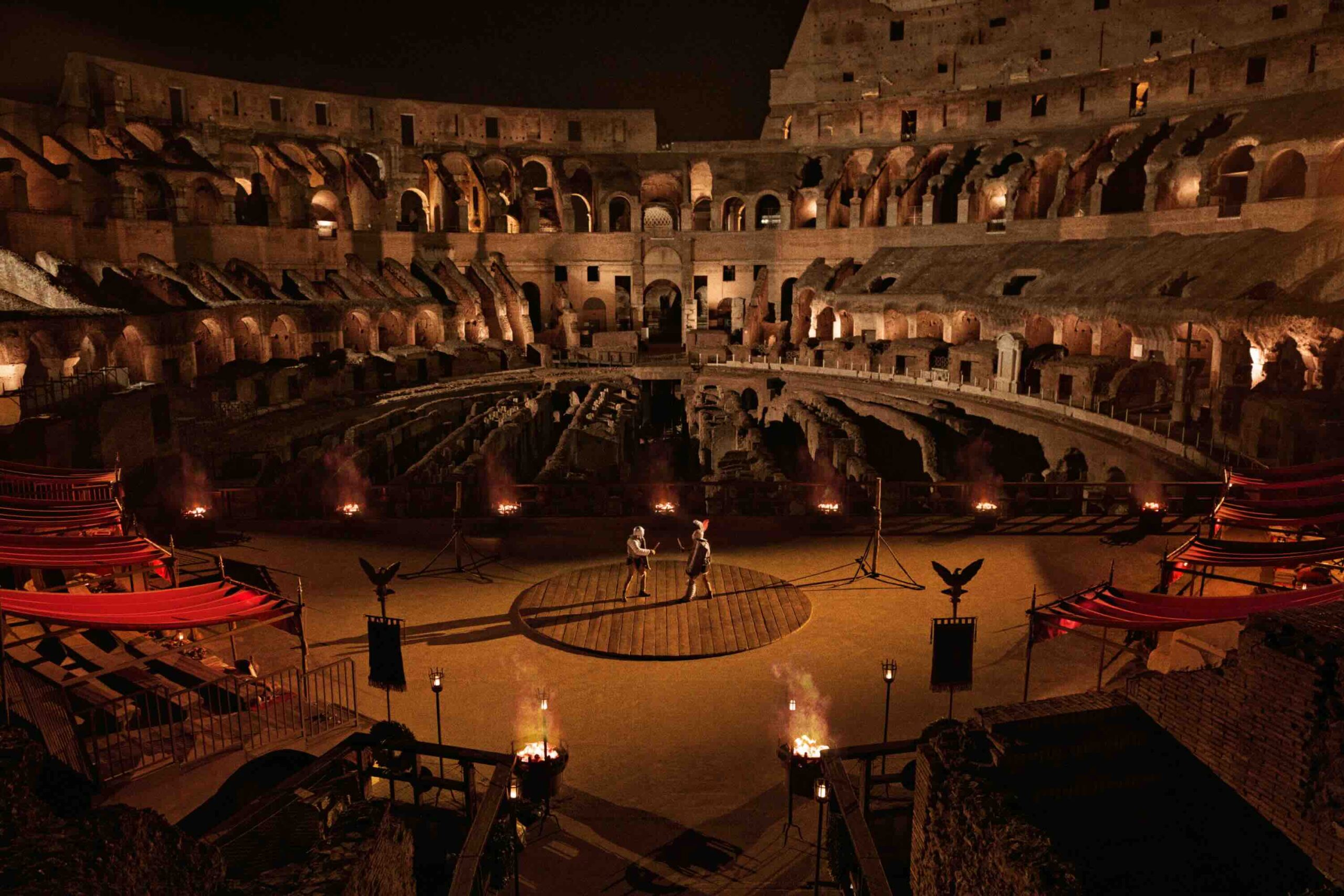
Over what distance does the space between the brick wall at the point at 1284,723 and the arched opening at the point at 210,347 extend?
30361 mm

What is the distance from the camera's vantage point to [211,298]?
31.3m

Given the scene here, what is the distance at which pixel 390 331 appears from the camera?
37.7 metres

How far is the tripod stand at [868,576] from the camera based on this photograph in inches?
512

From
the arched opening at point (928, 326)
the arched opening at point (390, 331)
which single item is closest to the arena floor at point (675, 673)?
the arched opening at point (928, 326)

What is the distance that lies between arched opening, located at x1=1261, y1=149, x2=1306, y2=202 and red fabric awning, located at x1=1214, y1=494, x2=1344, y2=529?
25.3 m

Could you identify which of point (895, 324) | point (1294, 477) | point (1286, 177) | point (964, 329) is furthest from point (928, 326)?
point (1294, 477)

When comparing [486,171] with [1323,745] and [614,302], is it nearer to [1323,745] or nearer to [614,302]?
[614,302]

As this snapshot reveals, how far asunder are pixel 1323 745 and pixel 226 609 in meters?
8.61

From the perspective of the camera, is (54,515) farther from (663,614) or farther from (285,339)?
(285,339)

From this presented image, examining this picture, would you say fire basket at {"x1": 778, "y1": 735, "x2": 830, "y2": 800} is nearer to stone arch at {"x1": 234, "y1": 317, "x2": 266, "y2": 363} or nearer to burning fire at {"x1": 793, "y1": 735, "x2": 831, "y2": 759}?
burning fire at {"x1": 793, "y1": 735, "x2": 831, "y2": 759}

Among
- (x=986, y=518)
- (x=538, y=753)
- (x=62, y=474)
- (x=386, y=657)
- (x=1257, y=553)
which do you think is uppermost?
(x=62, y=474)

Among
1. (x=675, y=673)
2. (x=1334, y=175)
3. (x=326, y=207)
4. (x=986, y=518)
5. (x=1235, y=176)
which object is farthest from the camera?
(x=326, y=207)

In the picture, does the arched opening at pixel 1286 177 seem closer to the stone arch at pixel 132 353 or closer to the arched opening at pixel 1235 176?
the arched opening at pixel 1235 176

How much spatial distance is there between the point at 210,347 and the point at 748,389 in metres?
18.7
